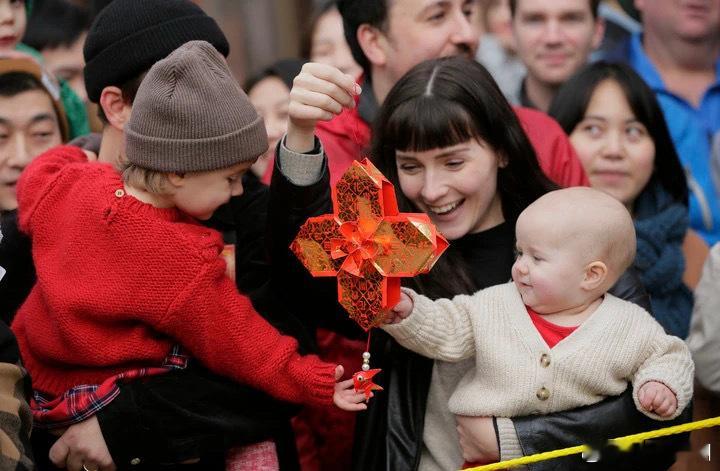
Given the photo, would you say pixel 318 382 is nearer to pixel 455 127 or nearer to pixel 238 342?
pixel 238 342

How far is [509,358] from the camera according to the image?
8.86 ft

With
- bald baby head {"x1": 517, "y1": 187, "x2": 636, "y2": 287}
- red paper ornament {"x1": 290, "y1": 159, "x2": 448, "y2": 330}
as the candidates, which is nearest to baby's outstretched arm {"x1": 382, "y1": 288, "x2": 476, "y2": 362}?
red paper ornament {"x1": 290, "y1": 159, "x2": 448, "y2": 330}

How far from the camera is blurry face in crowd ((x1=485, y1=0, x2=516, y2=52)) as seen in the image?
632 centimetres

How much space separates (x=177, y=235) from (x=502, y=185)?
40.1 inches

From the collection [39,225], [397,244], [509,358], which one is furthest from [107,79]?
[509,358]

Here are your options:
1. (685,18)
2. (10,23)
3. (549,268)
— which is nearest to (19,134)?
(10,23)

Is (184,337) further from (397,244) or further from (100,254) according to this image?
(397,244)

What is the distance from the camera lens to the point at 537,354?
8.82 feet

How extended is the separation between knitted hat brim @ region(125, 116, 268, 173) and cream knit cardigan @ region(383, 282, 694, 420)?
55 centimetres

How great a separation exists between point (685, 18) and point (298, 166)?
2982mm

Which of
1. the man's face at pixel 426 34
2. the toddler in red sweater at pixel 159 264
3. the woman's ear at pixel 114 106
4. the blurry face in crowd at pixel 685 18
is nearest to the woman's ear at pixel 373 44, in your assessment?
Result: the man's face at pixel 426 34

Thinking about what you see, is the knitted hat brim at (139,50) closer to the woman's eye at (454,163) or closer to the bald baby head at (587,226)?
the woman's eye at (454,163)

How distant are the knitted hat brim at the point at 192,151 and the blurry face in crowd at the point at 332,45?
2.60m

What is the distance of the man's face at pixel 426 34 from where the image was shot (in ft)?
12.3
